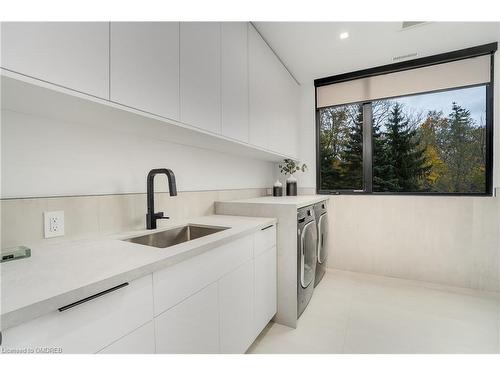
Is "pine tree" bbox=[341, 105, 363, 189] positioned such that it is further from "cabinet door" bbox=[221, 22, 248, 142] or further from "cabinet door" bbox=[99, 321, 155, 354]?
"cabinet door" bbox=[99, 321, 155, 354]

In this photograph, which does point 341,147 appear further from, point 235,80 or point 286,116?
point 235,80

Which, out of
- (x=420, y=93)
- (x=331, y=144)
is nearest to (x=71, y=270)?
(x=331, y=144)

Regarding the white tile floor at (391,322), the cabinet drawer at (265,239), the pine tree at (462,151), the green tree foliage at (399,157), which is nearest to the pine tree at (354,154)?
the green tree foliage at (399,157)

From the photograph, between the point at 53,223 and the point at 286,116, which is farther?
the point at 286,116

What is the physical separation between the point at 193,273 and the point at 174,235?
0.61 m

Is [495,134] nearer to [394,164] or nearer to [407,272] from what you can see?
[394,164]

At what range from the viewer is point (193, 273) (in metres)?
1.00

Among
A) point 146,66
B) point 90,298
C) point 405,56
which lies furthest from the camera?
point 405,56

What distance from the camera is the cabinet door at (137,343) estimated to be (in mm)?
698

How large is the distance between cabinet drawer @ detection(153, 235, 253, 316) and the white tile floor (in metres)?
0.78

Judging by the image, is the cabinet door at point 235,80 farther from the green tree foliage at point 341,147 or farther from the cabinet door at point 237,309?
the green tree foliage at point 341,147

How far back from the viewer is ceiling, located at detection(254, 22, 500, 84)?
1984mm

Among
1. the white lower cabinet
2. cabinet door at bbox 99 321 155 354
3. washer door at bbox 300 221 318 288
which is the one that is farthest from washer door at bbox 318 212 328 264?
cabinet door at bbox 99 321 155 354
